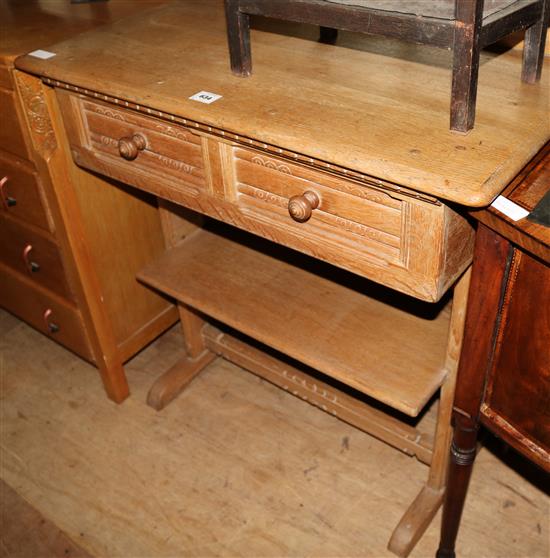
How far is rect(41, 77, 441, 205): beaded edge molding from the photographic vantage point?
41.8 inches

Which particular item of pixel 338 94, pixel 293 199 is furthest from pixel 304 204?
pixel 338 94

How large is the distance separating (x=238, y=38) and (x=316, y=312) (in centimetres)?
63

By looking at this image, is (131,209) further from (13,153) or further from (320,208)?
(320,208)

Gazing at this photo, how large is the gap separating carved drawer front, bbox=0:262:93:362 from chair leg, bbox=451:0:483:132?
1229 mm

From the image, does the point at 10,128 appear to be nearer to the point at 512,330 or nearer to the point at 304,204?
the point at 304,204

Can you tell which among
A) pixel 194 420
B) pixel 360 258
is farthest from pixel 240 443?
pixel 360 258

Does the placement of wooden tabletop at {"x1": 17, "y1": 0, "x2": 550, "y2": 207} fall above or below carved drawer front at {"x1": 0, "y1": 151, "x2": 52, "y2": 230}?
above

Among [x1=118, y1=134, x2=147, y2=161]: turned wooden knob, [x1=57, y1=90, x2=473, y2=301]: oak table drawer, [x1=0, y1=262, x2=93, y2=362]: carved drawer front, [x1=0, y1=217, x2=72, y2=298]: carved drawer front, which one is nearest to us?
[x1=57, y1=90, x2=473, y2=301]: oak table drawer

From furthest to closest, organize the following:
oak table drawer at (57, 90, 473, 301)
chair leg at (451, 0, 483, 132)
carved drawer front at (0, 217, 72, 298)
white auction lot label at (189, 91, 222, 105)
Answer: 1. carved drawer front at (0, 217, 72, 298)
2. white auction lot label at (189, 91, 222, 105)
3. oak table drawer at (57, 90, 473, 301)
4. chair leg at (451, 0, 483, 132)

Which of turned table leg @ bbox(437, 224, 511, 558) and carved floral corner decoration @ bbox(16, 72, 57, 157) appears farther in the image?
carved floral corner decoration @ bbox(16, 72, 57, 157)

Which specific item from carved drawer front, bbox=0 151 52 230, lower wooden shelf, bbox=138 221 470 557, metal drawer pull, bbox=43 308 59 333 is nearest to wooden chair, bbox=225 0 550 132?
lower wooden shelf, bbox=138 221 470 557

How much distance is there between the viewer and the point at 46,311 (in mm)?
2027

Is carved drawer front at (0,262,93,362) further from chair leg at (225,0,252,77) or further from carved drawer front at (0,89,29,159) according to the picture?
chair leg at (225,0,252,77)

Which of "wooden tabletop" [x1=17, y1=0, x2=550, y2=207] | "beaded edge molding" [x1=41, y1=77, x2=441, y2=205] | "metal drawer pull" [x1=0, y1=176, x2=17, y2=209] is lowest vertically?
"metal drawer pull" [x1=0, y1=176, x2=17, y2=209]
